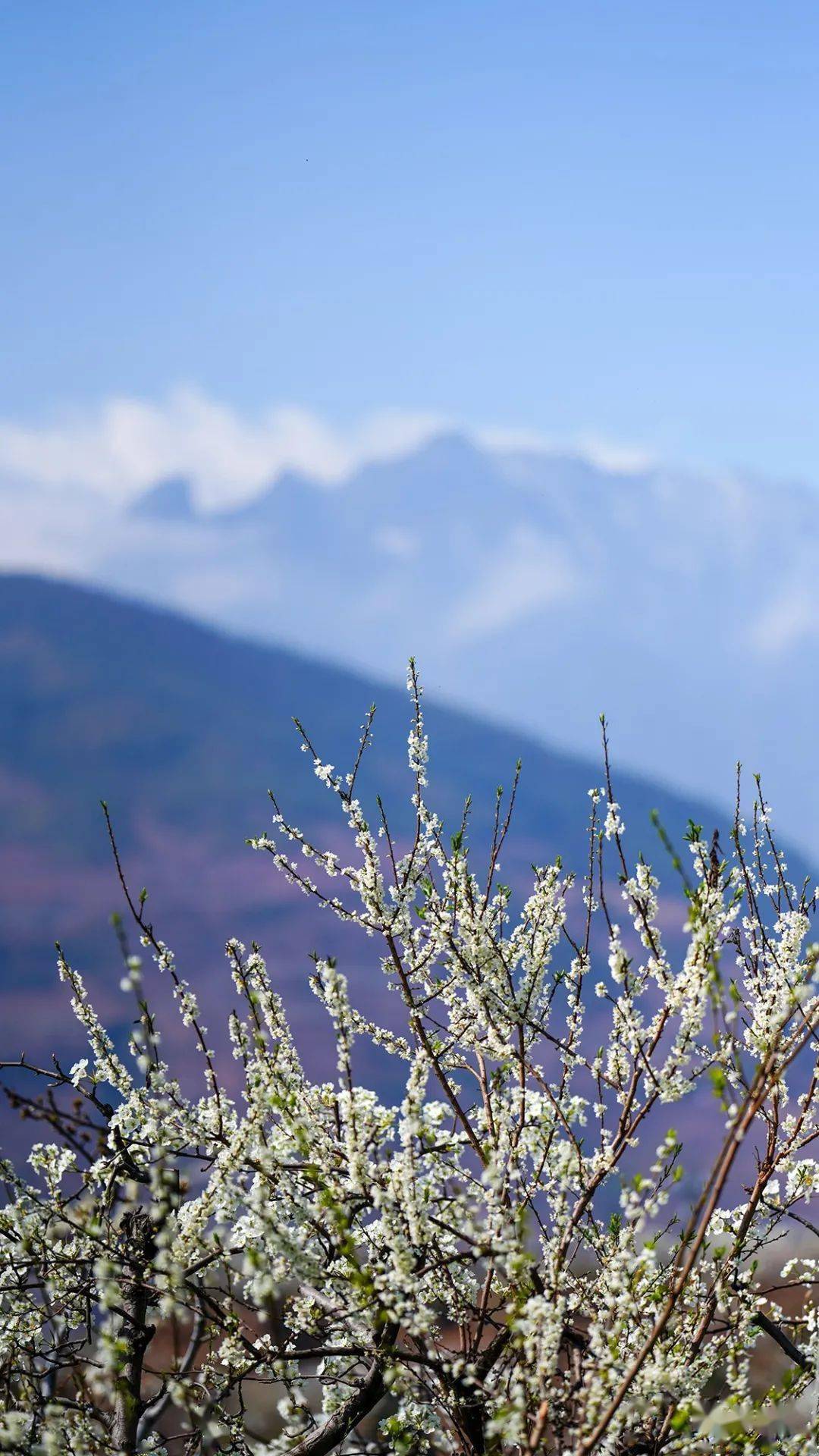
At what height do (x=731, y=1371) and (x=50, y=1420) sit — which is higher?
(x=50, y=1420)

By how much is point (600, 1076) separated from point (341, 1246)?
121 centimetres

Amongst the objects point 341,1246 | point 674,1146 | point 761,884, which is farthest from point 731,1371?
point 761,884

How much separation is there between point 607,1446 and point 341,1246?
820 millimetres

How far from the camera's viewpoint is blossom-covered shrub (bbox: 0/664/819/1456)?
91.6 inches

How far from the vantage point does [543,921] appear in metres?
3.80

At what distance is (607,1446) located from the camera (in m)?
2.45

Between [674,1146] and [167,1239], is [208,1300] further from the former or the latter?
[674,1146]

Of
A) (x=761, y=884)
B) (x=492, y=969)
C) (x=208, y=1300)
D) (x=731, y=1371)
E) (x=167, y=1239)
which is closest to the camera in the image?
(x=167, y=1239)

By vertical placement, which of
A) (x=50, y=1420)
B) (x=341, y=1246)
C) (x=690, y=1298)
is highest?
(x=50, y=1420)

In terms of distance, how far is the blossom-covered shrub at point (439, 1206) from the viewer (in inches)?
91.6

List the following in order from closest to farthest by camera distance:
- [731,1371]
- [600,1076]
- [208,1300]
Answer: [208,1300] < [731,1371] < [600,1076]

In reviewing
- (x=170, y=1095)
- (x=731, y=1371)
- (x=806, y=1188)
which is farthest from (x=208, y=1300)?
(x=806, y=1188)

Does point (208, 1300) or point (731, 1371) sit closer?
point (208, 1300)

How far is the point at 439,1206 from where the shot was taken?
2809 mm
